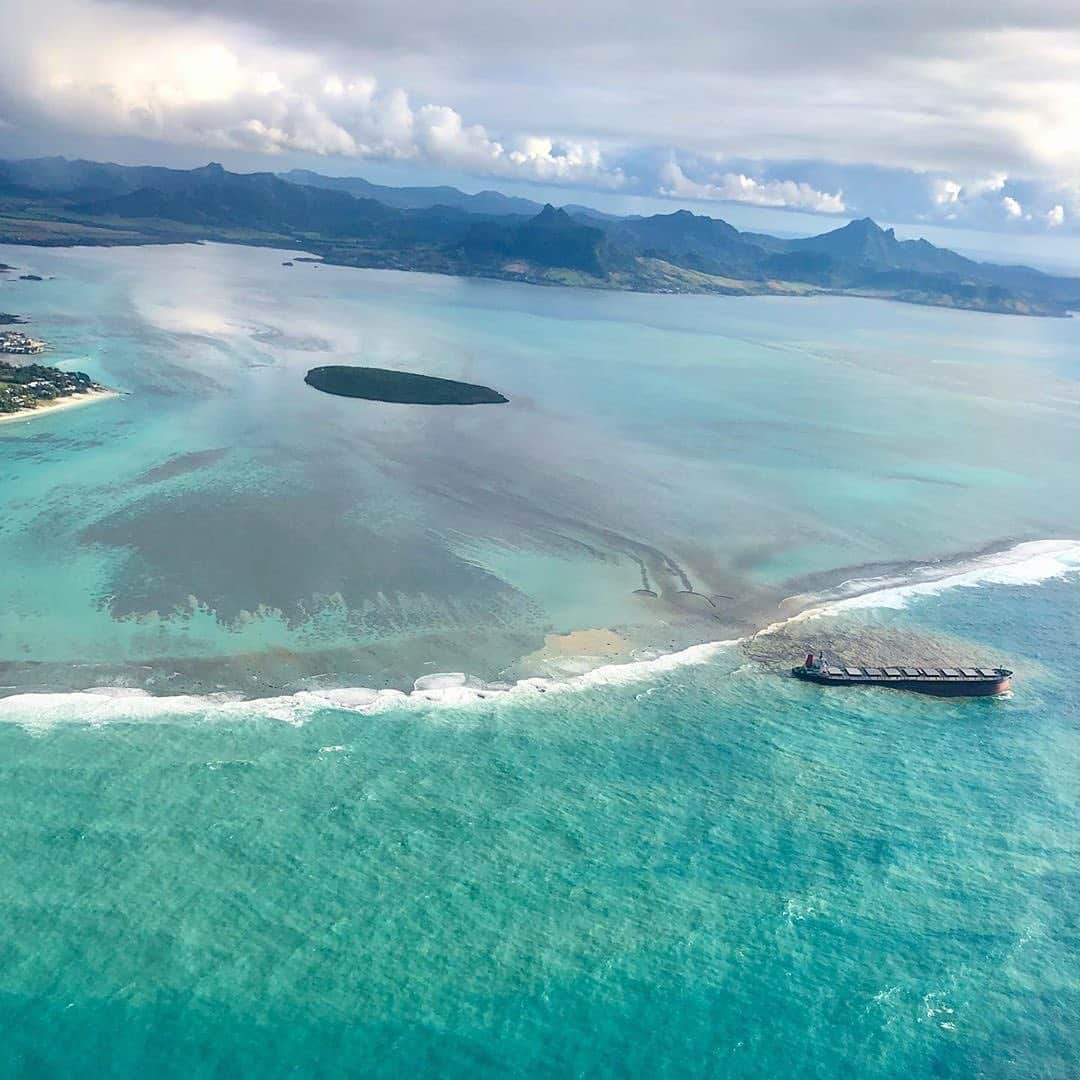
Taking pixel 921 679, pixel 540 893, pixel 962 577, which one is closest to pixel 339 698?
pixel 540 893

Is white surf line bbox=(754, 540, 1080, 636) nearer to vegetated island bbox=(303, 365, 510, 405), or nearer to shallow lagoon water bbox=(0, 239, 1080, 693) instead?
shallow lagoon water bbox=(0, 239, 1080, 693)

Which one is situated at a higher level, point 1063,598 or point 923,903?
point 1063,598

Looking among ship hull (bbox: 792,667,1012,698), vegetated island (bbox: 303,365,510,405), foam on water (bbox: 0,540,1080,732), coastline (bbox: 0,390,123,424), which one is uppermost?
vegetated island (bbox: 303,365,510,405)

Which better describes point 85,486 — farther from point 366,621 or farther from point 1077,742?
point 1077,742

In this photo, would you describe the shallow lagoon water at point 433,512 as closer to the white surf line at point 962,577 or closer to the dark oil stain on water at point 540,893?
the white surf line at point 962,577

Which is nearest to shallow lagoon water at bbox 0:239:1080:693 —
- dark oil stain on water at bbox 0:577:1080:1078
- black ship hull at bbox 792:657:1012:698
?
black ship hull at bbox 792:657:1012:698

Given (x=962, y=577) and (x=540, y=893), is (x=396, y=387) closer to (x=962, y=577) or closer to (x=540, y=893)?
(x=962, y=577)

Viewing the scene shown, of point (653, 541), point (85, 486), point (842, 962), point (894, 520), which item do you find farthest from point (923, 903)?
point (85, 486)

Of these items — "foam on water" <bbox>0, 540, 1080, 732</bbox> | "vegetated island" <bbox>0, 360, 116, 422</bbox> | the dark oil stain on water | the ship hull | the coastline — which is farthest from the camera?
"vegetated island" <bbox>0, 360, 116, 422</bbox>
